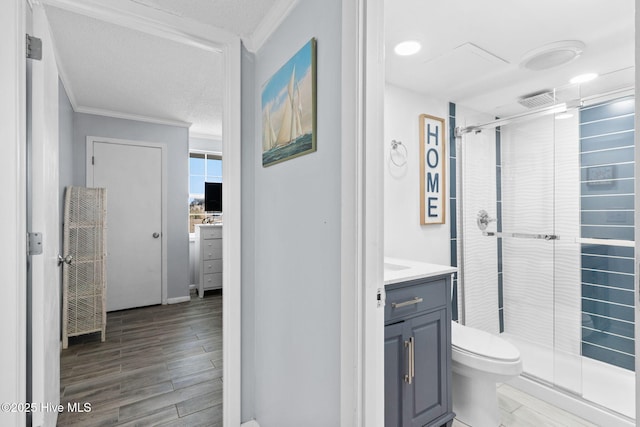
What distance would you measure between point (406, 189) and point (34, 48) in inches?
89.3

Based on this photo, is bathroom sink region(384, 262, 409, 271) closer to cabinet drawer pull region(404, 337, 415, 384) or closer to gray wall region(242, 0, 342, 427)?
cabinet drawer pull region(404, 337, 415, 384)

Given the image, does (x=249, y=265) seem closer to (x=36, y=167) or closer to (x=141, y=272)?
(x=36, y=167)

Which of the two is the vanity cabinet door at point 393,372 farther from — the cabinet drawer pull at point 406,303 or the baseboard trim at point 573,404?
the baseboard trim at point 573,404

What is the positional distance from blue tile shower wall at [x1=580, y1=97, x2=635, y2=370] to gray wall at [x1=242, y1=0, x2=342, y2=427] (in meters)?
2.37

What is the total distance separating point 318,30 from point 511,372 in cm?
197

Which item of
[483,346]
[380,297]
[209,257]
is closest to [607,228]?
[483,346]

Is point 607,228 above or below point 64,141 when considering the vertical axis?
below

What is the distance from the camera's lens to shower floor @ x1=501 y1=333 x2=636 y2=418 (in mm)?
2027

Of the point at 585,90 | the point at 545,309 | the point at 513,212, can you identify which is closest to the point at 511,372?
the point at 545,309

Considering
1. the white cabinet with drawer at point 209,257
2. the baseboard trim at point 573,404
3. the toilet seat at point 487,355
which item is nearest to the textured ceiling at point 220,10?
the toilet seat at point 487,355

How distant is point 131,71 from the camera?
2627mm

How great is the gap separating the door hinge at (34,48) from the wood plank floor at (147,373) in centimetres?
197

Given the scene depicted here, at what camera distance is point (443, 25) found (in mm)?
1690

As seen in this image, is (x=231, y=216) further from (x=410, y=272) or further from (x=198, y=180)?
(x=198, y=180)
